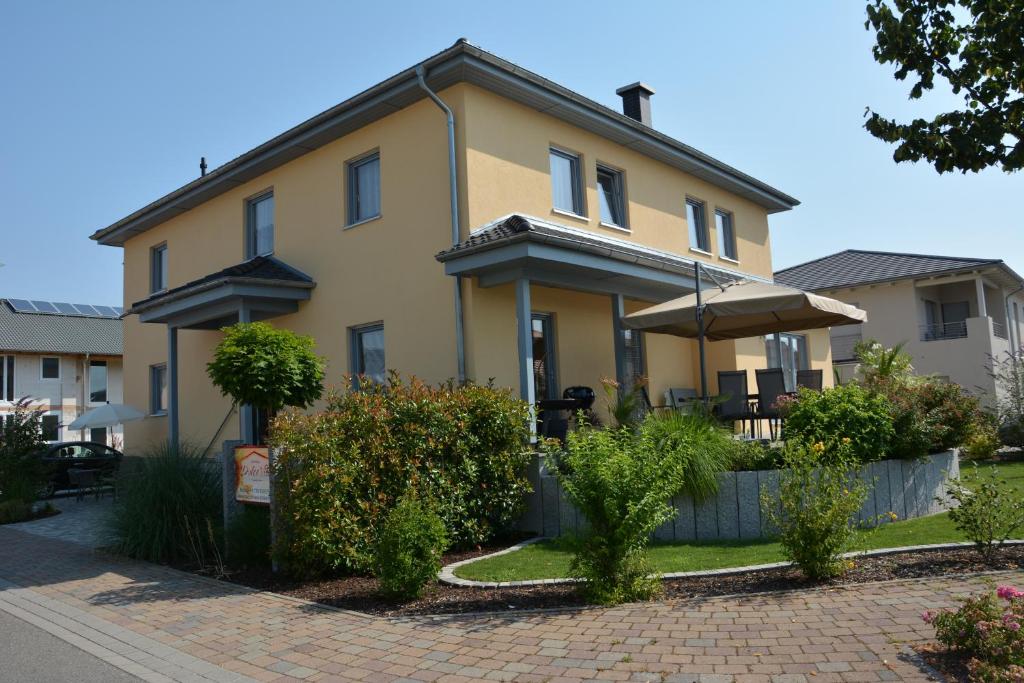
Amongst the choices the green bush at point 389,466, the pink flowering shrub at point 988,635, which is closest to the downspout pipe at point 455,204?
the green bush at point 389,466

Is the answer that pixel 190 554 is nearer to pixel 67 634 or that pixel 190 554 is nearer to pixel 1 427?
pixel 67 634

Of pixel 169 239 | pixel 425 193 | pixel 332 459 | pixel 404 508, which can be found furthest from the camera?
pixel 169 239

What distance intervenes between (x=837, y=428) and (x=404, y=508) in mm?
4944

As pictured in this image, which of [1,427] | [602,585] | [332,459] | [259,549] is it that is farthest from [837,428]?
[1,427]

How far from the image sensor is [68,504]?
16953 millimetres

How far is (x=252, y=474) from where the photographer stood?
8891 millimetres

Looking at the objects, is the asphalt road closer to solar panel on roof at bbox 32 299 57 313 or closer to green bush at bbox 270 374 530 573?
green bush at bbox 270 374 530 573

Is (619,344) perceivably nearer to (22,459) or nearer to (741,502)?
(741,502)

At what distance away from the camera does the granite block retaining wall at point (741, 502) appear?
27.8 ft

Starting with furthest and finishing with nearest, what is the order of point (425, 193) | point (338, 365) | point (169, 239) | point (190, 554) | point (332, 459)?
point (169, 239) → point (338, 365) → point (425, 193) → point (190, 554) → point (332, 459)

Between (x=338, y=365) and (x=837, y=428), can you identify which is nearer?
(x=837, y=428)

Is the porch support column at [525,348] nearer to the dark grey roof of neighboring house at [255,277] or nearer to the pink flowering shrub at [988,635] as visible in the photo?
the dark grey roof of neighboring house at [255,277]

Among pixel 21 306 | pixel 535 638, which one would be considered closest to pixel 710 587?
pixel 535 638

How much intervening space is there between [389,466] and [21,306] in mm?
39083
